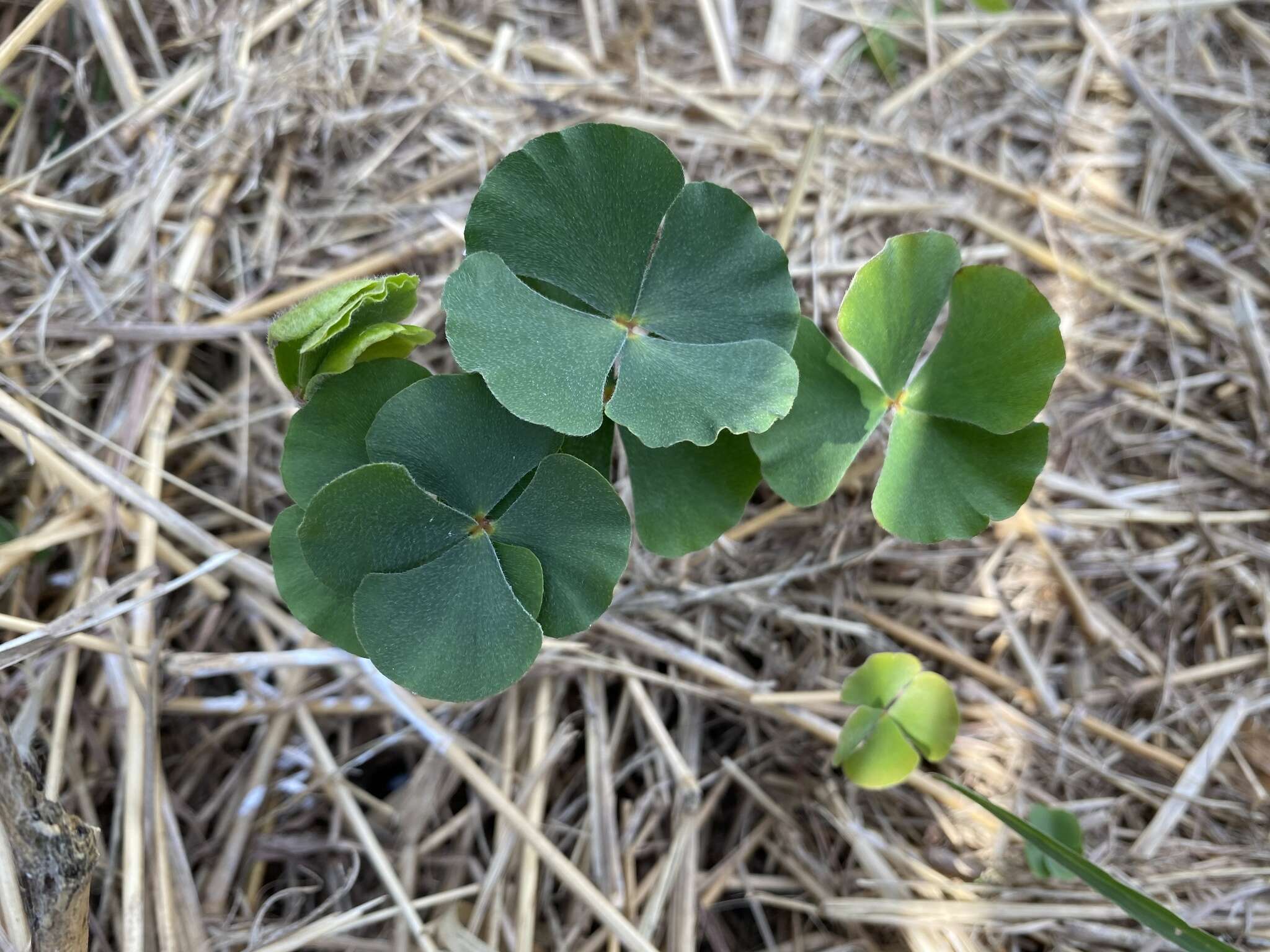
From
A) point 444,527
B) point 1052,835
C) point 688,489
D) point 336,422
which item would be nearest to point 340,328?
point 336,422

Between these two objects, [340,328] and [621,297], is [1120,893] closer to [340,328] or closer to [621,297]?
[621,297]

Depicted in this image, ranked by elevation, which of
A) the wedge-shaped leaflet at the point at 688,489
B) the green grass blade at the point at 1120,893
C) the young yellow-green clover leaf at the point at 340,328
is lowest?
the green grass blade at the point at 1120,893

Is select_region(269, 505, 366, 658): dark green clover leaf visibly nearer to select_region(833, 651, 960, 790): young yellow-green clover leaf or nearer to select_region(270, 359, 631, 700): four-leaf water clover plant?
select_region(270, 359, 631, 700): four-leaf water clover plant

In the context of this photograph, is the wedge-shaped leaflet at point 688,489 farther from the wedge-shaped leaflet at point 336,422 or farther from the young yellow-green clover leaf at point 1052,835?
the young yellow-green clover leaf at point 1052,835

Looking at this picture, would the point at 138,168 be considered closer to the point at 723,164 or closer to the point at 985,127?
the point at 723,164

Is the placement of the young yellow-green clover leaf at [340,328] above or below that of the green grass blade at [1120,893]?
above

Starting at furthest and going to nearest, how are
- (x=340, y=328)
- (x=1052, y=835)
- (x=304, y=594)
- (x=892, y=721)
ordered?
(x=1052, y=835) → (x=892, y=721) → (x=304, y=594) → (x=340, y=328)

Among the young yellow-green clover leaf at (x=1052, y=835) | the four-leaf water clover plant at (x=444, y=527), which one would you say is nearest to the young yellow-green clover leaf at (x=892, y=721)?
the young yellow-green clover leaf at (x=1052, y=835)
